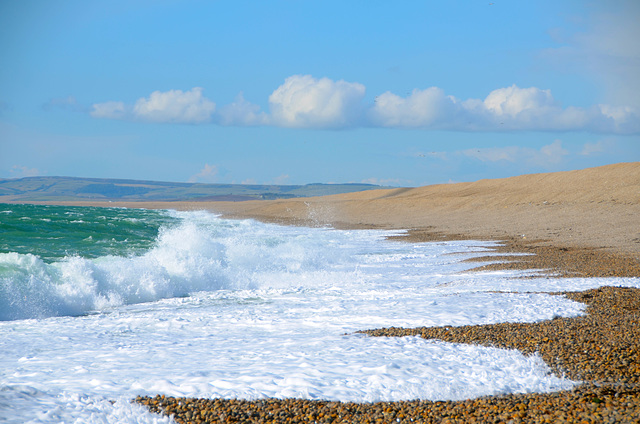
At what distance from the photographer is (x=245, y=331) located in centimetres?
764

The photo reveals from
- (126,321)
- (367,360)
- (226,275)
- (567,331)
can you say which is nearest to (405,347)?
(367,360)

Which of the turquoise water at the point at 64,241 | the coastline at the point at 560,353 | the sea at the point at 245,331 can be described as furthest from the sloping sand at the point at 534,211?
the turquoise water at the point at 64,241

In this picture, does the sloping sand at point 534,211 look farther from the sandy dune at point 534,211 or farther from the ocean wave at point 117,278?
the ocean wave at point 117,278

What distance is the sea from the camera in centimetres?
505

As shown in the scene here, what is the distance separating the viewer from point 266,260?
17766 mm

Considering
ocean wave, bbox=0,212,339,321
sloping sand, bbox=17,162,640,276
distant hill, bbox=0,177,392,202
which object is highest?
distant hill, bbox=0,177,392,202

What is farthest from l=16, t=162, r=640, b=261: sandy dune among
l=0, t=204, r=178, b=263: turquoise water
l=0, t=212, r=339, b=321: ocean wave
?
l=0, t=204, r=178, b=263: turquoise water

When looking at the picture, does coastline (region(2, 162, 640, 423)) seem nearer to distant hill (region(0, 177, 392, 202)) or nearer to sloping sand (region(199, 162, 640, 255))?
sloping sand (region(199, 162, 640, 255))

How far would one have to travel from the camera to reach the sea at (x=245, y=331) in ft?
16.6

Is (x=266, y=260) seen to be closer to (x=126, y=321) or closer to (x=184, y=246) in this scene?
(x=184, y=246)

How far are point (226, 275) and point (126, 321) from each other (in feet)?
18.9

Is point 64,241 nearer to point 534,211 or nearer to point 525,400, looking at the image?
point 525,400

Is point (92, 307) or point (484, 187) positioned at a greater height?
point (484, 187)

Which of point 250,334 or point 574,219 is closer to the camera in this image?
point 250,334
